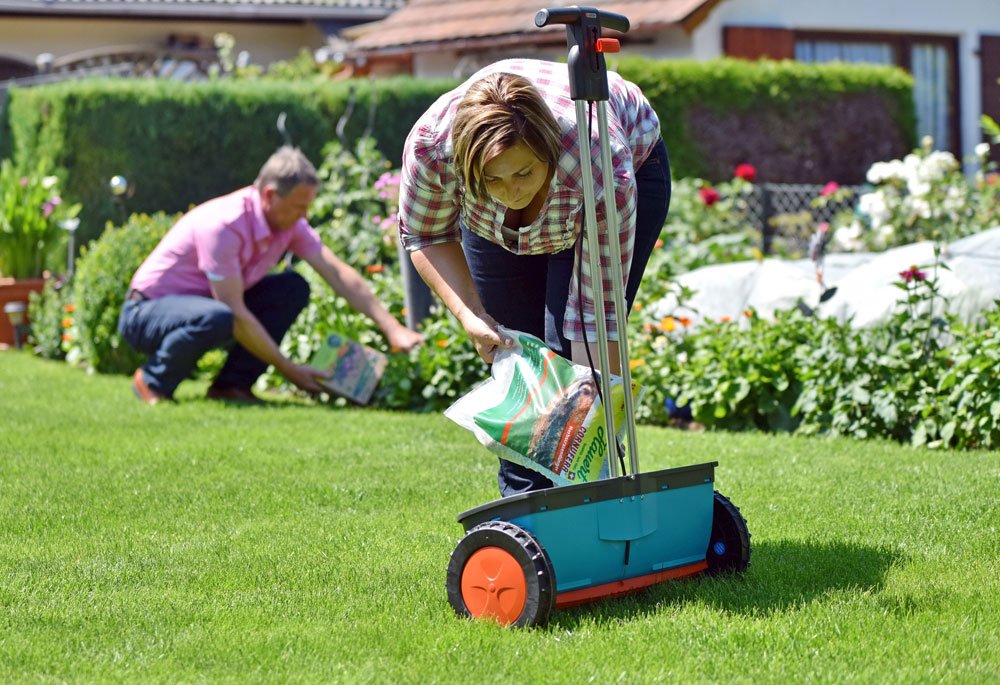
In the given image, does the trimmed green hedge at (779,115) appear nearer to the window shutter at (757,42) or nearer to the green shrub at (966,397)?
the window shutter at (757,42)

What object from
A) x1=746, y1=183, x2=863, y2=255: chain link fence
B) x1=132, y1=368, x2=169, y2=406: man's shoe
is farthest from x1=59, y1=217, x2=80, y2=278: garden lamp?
x1=746, y1=183, x2=863, y2=255: chain link fence

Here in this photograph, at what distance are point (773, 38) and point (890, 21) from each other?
1.71 metres

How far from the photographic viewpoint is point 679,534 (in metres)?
3.18

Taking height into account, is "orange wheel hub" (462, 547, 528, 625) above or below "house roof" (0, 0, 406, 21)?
below

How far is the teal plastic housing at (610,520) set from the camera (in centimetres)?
295

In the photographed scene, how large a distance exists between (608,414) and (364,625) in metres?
0.72

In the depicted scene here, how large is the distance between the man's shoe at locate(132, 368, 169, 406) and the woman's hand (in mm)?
3406

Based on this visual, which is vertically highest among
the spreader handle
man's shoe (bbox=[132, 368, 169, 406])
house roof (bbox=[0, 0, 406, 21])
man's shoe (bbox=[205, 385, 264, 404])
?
house roof (bbox=[0, 0, 406, 21])

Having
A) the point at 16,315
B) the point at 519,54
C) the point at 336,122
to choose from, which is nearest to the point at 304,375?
the point at 16,315

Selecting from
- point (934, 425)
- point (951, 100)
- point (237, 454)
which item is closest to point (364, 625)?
point (237, 454)

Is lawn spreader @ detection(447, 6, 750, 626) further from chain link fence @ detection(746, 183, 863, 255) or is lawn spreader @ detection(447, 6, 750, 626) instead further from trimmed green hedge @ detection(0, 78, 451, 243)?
trimmed green hedge @ detection(0, 78, 451, 243)

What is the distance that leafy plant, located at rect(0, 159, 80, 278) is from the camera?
28.4 ft

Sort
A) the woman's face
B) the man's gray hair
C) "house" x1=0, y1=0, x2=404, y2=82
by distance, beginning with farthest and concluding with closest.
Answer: "house" x1=0, y1=0, x2=404, y2=82 → the man's gray hair → the woman's face

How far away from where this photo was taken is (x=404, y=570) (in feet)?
11.3
